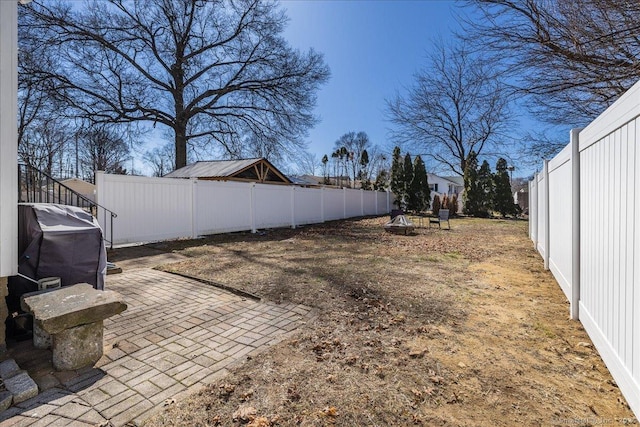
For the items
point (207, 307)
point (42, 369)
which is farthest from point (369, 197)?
point (42, 369)

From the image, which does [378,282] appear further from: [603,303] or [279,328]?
Answer: [603,303]

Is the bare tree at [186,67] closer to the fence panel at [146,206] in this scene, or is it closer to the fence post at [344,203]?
the fence post at [344,203]

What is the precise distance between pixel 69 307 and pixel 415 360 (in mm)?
2706

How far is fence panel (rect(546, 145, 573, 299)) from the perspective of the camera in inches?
142

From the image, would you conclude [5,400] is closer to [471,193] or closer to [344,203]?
[344,203]

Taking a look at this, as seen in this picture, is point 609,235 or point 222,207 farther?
point 222,207

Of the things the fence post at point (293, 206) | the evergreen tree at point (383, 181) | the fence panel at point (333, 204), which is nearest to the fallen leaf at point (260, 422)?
the fence post at point (293, 206)

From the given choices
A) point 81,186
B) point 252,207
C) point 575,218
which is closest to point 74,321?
point 575,218

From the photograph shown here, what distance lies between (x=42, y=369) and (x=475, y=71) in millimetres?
6844

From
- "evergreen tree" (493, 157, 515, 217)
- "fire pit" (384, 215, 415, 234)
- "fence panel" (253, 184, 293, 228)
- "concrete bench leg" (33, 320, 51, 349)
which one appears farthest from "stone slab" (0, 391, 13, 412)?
"evergreen tree" (493, 157, 515, 217)

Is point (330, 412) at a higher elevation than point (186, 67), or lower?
lower

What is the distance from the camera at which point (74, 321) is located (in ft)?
7.36

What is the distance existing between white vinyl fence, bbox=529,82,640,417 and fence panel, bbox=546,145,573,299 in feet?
0.12

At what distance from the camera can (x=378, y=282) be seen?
15.7ft
